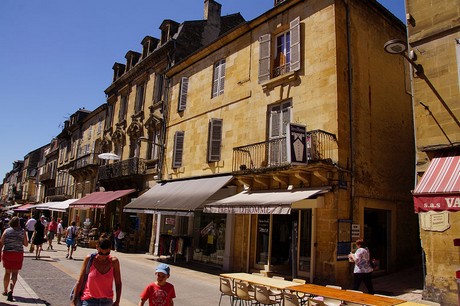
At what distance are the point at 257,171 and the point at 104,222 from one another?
16.0m

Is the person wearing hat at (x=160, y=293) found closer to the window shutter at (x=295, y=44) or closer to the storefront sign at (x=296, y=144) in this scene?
the storefront sign at (x=296, y=144)

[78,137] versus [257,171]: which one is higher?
[78,137]

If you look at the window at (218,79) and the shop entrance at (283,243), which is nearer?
the shop entrance at (283,243)

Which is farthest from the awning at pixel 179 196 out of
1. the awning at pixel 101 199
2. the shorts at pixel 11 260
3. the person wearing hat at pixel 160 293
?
the person wearing hat at pixel 160 293

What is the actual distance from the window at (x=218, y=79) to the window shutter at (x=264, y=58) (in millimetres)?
2697

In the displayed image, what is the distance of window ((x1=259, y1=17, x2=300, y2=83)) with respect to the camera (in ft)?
41.7

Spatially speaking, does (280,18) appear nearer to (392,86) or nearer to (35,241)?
(392,86)

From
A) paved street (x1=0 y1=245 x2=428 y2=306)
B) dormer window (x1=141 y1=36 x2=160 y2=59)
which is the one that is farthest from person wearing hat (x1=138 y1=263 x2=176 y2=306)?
dormer window (x1=141 y1=36 x2=160 y2=59)

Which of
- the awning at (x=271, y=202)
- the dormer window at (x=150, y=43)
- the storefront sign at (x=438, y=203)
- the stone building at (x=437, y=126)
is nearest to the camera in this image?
the storefront sign at (x=438, y=203)

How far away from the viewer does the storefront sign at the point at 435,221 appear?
812 centimetres

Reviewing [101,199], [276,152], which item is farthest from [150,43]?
[276,152]

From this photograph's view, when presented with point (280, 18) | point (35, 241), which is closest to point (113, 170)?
point (35, 241)

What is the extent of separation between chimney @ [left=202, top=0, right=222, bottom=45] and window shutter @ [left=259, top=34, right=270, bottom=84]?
8.75m

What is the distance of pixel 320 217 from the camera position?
10727 mm
